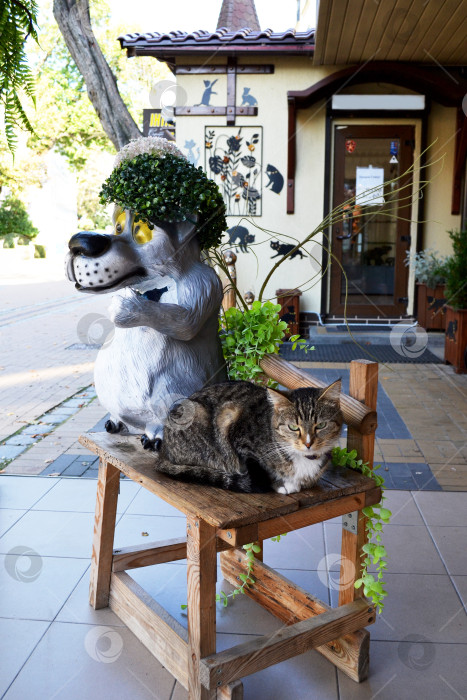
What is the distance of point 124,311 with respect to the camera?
176cm

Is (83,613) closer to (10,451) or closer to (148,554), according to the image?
(148,554)

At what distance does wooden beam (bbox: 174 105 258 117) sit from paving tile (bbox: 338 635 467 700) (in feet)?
22.5

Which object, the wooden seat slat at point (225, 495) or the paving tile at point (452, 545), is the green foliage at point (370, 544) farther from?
the paving tile at point (452, 545)

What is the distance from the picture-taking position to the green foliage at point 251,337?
2303 mm

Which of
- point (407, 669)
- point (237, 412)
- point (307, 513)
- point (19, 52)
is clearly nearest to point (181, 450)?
point (237, 412)

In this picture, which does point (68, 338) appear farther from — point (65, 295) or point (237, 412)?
point (237, 412)

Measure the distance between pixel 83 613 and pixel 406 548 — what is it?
5.05ft

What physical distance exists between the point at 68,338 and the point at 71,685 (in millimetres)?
7491

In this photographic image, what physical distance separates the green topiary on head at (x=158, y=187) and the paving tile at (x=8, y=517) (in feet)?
6.43

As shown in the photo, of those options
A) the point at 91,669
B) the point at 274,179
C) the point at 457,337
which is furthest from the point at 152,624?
the point at 274,179

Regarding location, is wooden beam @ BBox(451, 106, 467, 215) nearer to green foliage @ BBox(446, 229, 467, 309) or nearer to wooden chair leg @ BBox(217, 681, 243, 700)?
green foliage @ BBox(446, 229, 467, 309)

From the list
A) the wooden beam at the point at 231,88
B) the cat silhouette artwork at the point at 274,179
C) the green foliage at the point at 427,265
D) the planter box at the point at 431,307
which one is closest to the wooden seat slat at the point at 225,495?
the green foliage at the point at 427,265

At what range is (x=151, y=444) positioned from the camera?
6.93 feet

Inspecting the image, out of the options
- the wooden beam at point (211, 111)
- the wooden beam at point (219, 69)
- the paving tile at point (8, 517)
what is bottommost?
the paving tile at point (8, 517)
